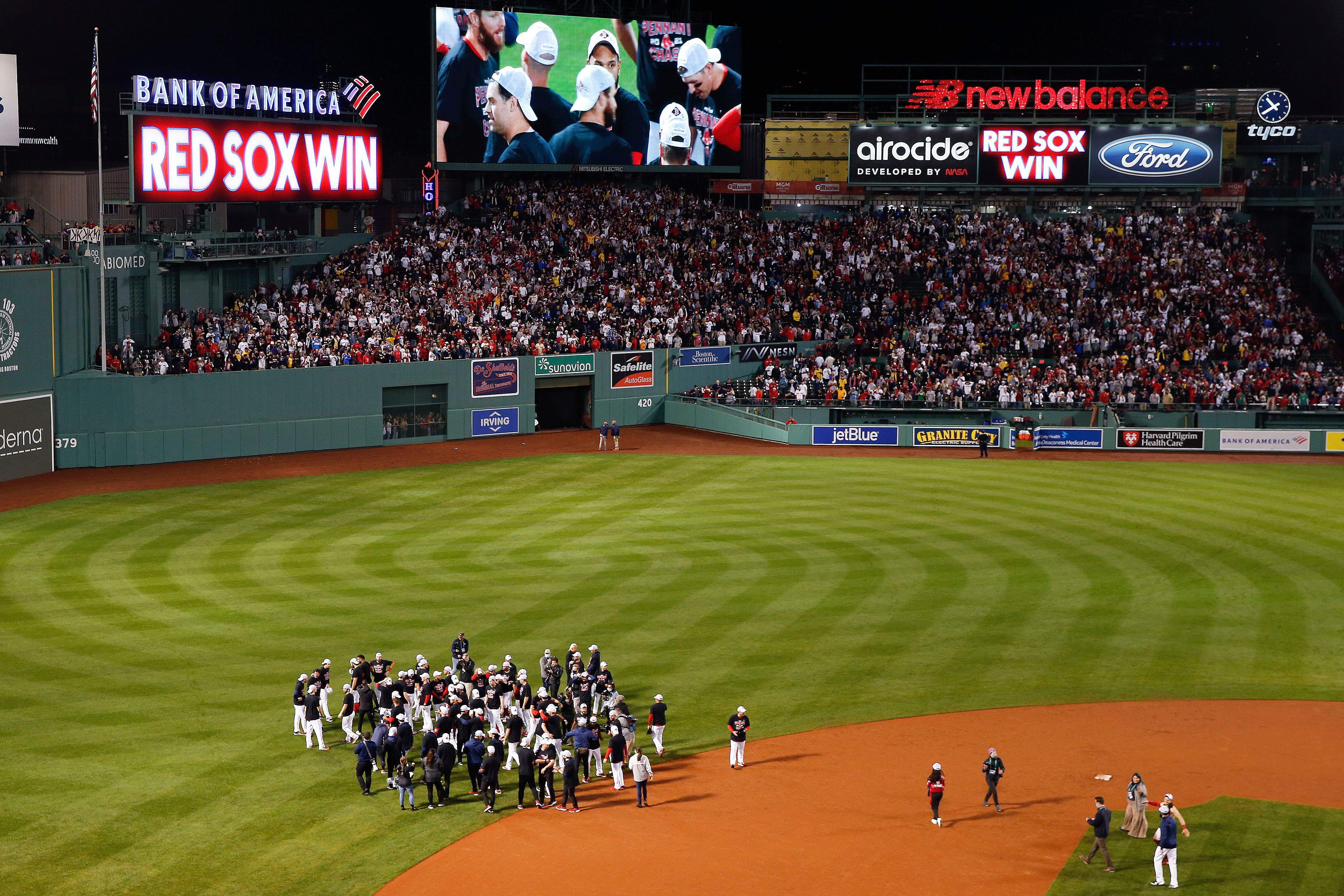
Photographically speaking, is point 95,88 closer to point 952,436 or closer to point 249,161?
point 249,161

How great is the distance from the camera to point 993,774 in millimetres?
20609

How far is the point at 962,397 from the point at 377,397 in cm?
2327

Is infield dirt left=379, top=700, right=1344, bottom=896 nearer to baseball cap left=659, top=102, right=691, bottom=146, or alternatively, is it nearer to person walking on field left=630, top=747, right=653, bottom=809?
person walking on field left=630, top=747, right=653, bottom=809

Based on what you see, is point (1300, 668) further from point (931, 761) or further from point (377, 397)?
point (377, 397)

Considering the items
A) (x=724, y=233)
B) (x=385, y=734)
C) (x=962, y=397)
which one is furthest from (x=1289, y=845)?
(x=724, y=233)

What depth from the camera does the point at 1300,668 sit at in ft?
89.6

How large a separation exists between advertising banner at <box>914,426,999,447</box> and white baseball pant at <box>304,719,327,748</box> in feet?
114

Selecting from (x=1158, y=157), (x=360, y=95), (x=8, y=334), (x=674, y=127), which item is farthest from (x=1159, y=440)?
(x=8, y=334)

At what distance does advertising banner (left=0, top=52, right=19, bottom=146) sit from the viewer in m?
44.1

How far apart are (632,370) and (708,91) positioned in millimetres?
16281

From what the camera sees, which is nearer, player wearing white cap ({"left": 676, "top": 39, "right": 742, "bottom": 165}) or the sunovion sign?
player wearing white cap ({"left": 676, "top": 39, "right": 742, "bottom": 165})

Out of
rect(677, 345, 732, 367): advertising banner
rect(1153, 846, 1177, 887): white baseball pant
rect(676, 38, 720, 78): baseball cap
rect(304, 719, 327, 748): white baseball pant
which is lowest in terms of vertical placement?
rect(1153, 846, 1177, 887): white baseball pant

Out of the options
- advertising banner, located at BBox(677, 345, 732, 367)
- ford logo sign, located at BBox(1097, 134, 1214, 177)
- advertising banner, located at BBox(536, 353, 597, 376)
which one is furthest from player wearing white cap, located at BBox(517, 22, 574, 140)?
ford logo sign, located at BBox(1097, 134, 1214, 177)

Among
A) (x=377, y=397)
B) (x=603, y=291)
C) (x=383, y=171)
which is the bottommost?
(x=377, y=397)
